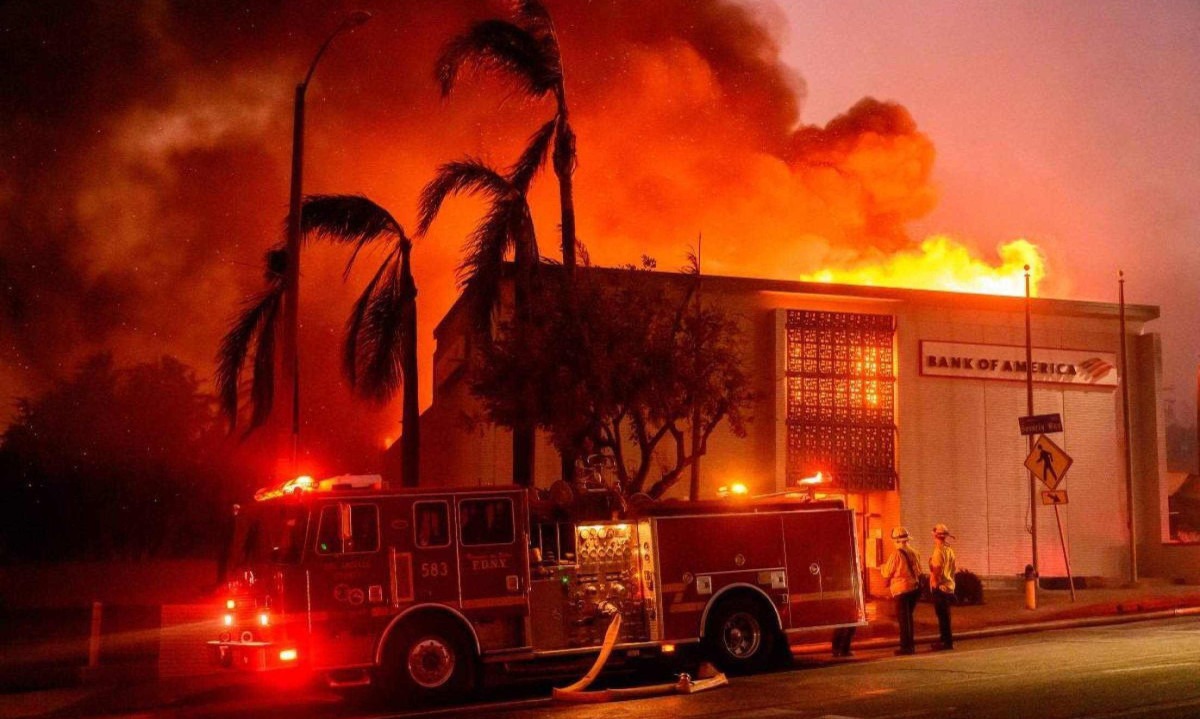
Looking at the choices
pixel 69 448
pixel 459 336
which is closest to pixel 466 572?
pixel 459 336

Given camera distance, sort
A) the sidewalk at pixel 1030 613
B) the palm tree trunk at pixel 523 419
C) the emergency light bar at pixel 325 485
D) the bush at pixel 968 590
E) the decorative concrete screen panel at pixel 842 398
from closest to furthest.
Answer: the emergency light bar at pixel 325 485, the palm tree trunk at pixel 523 419, the sidewalk at pixel 1030 613, the bush at pixel 968 590, the decorative concrete screen panel at pixel 842 398

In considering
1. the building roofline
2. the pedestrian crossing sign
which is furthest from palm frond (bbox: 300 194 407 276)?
the pedestrian crossing sign

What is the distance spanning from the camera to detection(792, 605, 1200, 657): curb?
59.2ft

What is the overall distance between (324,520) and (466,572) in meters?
1.62

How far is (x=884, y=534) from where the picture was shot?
27.7m

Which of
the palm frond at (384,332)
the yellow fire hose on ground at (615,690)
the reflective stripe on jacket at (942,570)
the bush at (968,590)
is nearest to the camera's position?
the yellow fire hose on ground at (615,690)

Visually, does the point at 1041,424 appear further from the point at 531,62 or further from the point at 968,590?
the point at 531,62

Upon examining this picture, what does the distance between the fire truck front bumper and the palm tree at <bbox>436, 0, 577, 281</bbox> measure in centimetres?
916

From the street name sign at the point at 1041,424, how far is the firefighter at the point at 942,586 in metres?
6.37

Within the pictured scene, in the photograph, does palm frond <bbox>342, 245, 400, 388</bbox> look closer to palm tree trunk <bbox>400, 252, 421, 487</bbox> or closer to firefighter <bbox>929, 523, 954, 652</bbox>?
palm tree trunk <bbox>400, 252, 421, 487</bbox>

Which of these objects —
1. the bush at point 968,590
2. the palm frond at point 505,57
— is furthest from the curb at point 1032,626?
the palm frond at point 505,57

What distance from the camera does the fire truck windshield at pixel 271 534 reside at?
1300cm

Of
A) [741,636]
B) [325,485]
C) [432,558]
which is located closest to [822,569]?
[741,636]

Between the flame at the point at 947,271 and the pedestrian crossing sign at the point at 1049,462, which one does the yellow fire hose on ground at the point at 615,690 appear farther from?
the flame at the point at 947,271
